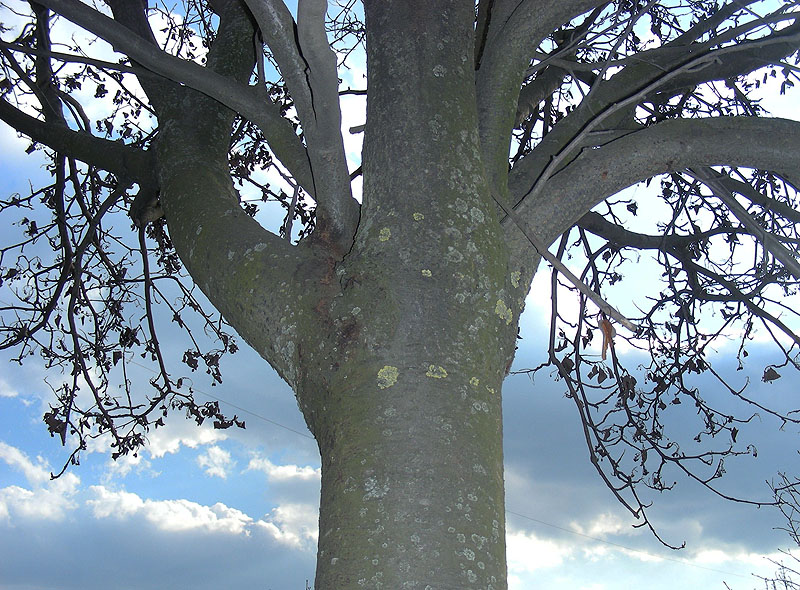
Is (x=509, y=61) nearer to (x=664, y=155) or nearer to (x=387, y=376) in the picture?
(x=664, y=155)

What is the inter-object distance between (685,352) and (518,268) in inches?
117

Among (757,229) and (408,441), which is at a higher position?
(757,229)

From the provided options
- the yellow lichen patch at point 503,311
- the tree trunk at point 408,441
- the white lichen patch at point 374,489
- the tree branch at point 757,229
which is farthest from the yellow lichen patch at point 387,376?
the tree branch at point 757,229

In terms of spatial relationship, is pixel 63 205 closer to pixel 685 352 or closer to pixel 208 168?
pixel 208 168

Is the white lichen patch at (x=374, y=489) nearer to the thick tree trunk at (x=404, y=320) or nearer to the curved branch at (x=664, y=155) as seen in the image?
the thick tree trunk at (x=404, y=320)

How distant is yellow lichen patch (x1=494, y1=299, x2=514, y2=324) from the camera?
5.35 ft

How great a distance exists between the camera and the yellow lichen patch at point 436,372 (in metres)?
1.45

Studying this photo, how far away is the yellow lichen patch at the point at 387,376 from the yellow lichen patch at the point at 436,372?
0.07m

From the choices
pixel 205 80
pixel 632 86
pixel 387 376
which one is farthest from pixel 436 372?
pixel 632 86

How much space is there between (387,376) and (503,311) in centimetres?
39

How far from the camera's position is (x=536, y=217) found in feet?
6.63

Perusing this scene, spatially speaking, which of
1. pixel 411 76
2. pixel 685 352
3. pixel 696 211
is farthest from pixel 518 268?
pixel 696 211

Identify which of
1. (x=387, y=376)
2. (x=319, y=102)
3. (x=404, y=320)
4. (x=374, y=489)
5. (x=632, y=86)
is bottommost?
(x=374, y=489)

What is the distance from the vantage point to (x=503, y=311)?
5.43 ft
